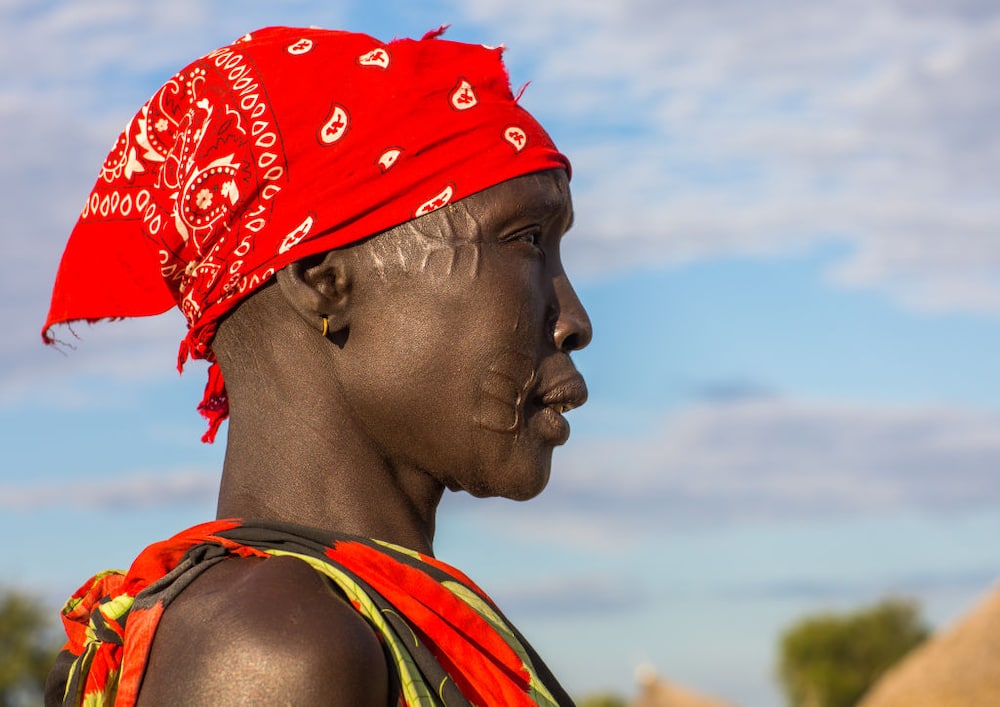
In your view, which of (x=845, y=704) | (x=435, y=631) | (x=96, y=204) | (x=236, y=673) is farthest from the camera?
(x=845, y=704)

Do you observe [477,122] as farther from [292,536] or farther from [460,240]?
[292,536]

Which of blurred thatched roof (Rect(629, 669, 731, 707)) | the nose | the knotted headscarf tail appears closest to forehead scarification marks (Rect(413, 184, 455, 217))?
the knotted headscarf tail

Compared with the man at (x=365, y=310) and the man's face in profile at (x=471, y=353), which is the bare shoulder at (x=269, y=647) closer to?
the man at (x=365, y=310)

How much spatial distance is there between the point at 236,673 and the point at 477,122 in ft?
4.07

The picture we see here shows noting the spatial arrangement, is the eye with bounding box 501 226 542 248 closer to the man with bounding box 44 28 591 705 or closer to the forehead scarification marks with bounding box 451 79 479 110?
the man with bounding box 44 28 591 705

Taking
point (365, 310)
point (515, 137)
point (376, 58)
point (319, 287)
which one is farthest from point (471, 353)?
point (376, 58)

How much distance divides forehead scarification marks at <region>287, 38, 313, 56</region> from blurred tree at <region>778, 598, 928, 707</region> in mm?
51442

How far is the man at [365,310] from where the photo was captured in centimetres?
276

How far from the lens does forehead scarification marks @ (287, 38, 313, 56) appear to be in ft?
9.75

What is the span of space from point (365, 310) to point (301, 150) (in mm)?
351

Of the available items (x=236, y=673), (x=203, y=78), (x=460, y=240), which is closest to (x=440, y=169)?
(x=460, y=240)

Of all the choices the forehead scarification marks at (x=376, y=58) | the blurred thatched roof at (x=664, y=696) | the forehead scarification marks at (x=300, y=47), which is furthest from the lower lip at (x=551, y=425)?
the blurred thatched roof at (x=664, y=696)

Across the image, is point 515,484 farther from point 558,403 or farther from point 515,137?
point 515,137

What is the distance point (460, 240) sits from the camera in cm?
283
